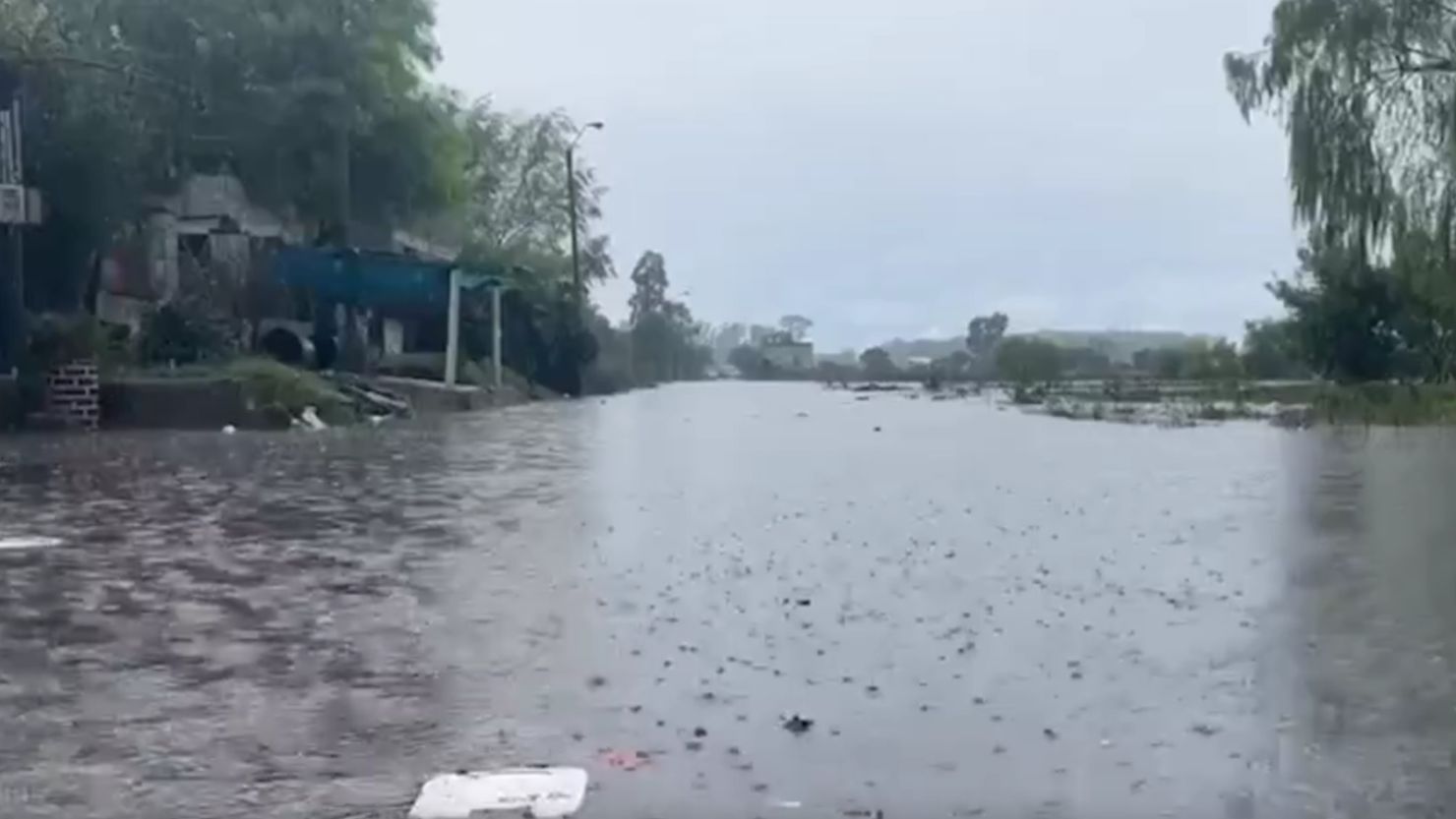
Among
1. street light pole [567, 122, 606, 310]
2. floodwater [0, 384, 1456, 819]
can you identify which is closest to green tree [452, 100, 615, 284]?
street light pole [567, 122, 606, 310]

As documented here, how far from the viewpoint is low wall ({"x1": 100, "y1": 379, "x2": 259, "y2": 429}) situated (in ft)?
91.9

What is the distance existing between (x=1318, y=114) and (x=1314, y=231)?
155cm

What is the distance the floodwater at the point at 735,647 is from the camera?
18.1ft

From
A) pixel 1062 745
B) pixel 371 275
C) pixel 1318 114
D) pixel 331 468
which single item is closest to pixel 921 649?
pixel 1062 745

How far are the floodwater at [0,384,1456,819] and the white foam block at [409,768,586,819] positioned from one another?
3.4 inches

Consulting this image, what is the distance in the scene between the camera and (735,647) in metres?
7.98

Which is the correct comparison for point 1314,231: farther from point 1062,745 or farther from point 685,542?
point 1062,745

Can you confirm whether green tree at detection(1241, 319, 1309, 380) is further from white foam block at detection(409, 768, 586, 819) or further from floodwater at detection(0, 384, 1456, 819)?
white foam block at detection(409, 768, 586, 819)

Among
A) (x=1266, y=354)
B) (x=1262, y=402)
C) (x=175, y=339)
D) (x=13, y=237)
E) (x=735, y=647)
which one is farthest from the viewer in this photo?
(x=1266, y=354)

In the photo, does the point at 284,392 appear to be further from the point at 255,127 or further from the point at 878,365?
the point at 878,365

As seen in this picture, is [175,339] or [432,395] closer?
[175,339]

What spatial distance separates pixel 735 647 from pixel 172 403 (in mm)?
21706

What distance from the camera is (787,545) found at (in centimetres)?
1198

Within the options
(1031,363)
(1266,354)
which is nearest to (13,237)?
(1031,363)
